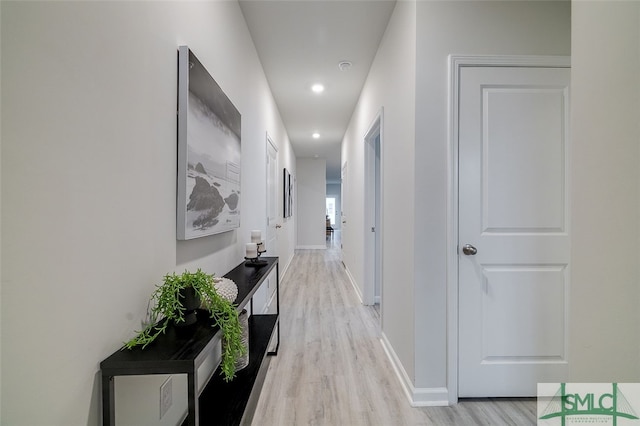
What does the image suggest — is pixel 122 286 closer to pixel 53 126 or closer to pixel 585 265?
pixel 53 126

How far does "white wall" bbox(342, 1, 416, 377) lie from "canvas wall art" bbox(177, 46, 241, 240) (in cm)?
110

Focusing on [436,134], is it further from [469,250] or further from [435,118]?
[469,250]

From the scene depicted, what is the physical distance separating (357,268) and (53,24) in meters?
3.60

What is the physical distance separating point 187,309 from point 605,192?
4.23 ft

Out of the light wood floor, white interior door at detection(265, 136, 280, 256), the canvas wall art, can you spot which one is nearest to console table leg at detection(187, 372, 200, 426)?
the canvas wall art

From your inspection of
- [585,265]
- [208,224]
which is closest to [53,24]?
[208,224]

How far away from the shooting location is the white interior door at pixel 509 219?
1.68 meters

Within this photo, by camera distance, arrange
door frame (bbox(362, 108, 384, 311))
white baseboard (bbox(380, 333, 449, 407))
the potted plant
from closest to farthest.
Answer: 1. the potted plant
2. white baseboard (bbox(380, 333, 449, 407))
3. door frame (bbox(362, 108, 384, 311))

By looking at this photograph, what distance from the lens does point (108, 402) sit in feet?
2.50

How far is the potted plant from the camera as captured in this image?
96 centimetres

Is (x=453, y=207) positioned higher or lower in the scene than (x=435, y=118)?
lower

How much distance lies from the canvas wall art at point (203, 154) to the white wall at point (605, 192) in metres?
1.35

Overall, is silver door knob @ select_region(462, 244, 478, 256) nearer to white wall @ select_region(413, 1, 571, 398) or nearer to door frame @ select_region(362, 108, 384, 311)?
white wall @ select_region(413, 1, 571, 398)

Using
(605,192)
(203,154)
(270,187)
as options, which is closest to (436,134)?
(605,192)
